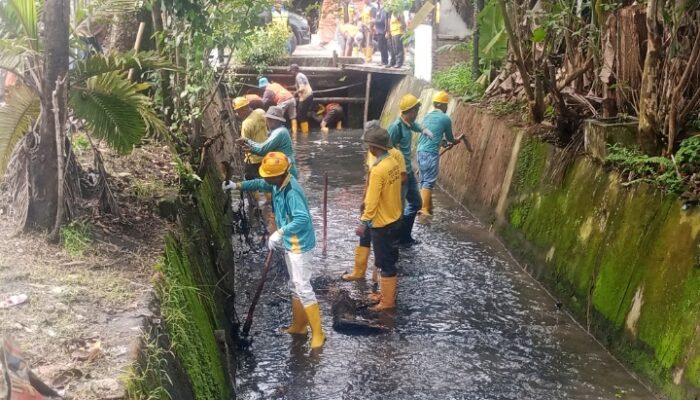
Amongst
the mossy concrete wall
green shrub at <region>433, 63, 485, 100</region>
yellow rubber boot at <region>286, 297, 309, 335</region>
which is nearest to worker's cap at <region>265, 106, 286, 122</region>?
yellow rubber boot at <region>286, 297, 309, 335</region>

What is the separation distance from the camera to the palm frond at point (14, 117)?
6.32 meters

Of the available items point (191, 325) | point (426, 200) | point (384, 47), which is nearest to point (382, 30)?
point (384, 47)

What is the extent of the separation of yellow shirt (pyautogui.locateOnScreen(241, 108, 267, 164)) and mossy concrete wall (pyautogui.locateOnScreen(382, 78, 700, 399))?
382 centimetres

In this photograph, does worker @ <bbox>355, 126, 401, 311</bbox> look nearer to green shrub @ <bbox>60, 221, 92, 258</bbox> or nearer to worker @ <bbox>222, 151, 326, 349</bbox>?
worker @ <bbox>222, 151, 326, 349</bbox>

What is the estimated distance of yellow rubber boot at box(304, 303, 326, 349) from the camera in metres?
7.34

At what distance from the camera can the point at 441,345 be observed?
765 centimetres

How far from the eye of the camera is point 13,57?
6281mm

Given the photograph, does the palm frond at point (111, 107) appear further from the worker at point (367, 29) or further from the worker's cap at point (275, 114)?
the worker at point (367, 29)

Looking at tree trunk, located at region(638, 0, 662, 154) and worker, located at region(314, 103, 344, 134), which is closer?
tree trunk, located at region(638, 0, 662, 154)

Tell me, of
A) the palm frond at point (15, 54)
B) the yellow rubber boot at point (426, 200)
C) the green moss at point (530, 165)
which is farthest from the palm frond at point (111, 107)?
the yellow rubber boot at point (426, 200)

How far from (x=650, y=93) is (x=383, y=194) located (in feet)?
9.88

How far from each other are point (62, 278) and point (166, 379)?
1.46m

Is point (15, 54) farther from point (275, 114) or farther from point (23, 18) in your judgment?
point (275, 114)

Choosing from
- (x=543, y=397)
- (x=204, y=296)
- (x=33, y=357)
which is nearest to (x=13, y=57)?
(x=204, y=296)
